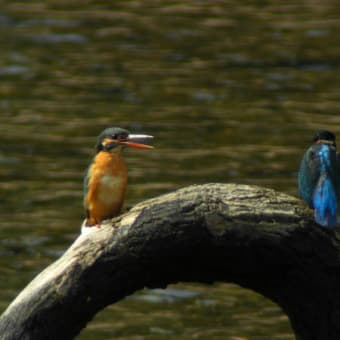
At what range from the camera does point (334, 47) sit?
15766 mm

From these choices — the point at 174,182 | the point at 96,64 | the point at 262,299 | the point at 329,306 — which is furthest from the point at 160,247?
the point at 96,64

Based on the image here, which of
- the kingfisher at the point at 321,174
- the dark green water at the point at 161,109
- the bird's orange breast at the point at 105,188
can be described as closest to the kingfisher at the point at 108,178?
the bird's orange breast at the point at 105,188

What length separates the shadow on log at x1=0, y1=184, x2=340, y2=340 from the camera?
4551 millimetres

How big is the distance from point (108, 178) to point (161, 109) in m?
8.78

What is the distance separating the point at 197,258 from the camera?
4.62 m

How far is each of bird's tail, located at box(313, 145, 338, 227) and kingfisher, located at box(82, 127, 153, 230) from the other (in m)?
0.58

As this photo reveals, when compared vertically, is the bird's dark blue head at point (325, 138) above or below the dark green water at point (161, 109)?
above

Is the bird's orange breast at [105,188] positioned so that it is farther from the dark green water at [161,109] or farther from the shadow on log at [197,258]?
the dark green water at [161,109]

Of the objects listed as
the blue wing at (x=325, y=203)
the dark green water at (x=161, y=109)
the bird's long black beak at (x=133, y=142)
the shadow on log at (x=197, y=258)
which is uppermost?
the bird's long black beak at (x=133, y=142)

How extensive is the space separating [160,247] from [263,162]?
761cm

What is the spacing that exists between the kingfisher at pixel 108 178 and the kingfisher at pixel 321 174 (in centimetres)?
53

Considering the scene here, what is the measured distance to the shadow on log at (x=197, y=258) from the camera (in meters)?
4.55

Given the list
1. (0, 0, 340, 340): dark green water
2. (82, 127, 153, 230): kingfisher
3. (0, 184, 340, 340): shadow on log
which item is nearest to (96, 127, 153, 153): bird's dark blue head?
(82, 127, 153, 230): kingfisher

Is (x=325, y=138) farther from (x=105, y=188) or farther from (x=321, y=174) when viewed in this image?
(x=105, y=188)
